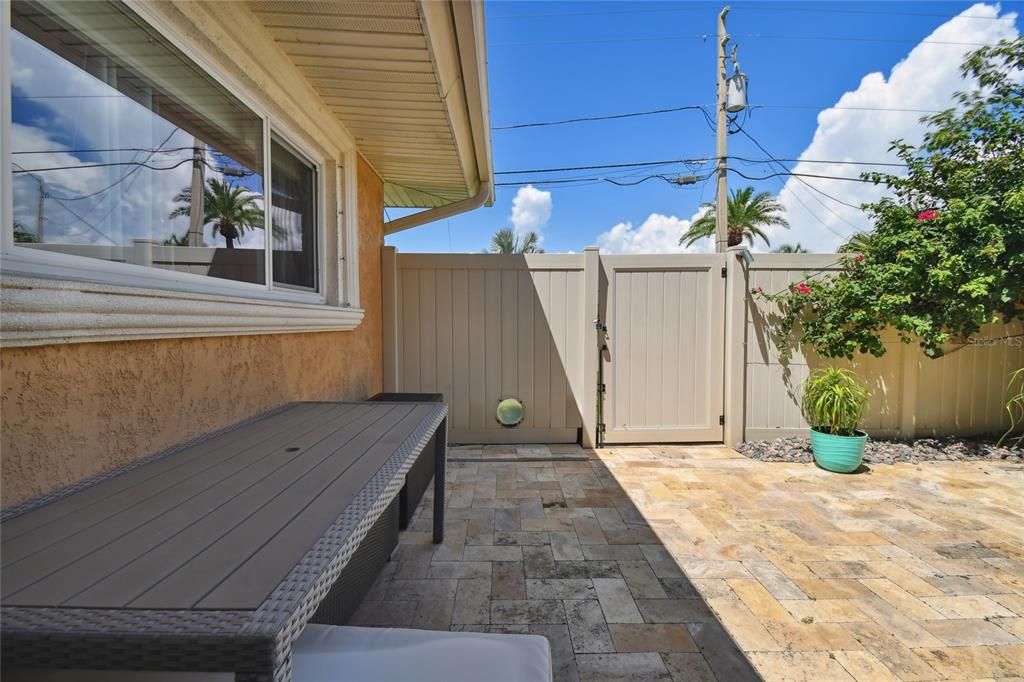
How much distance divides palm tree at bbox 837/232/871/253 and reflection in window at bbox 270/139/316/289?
4514 mm

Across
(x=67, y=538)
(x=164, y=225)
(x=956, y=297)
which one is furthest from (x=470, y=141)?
(x=956, y=297)

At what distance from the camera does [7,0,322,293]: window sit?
3.61 ft

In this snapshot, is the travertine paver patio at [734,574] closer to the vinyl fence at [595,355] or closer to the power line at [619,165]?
the vinyl fence at [595,355]

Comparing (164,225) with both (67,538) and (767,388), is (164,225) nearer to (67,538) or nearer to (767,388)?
(67,538)

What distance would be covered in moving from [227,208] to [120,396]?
3.25ft

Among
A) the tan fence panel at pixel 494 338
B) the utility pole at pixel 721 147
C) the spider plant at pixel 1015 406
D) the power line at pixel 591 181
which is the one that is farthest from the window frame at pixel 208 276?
the utility pole at pixel 721 147

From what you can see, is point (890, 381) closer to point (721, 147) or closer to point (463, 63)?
point (463, 63)

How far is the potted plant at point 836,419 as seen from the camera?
3.46 m

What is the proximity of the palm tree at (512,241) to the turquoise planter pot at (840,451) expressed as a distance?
42.5 ft

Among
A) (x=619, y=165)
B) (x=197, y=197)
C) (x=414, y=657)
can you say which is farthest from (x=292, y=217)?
(x=619, y=165)

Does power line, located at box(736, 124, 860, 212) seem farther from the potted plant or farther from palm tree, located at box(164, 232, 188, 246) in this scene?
palm tree, located at box(164, 232, 188, 246)

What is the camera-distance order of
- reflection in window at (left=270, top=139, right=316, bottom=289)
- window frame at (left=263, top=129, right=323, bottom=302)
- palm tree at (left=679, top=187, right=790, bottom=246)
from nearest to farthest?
window frame at (left=263, top=129, right=323, bottom=302) < reflection in window at (left=270, top=139, right=316, bottom=289) < palm tree at (left=679, top=187, right=790, bottom=246)

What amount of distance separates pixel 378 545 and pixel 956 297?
4566 millimetres

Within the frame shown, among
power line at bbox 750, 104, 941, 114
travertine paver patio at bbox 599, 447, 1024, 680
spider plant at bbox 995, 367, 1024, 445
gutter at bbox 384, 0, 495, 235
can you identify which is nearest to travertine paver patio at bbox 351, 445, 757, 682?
travertine paver patio at bbox 599, 447, 1024, 680
